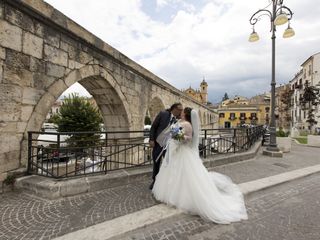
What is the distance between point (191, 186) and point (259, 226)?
1057 millimetres

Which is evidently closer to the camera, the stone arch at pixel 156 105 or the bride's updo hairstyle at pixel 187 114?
the bride's updo hairstyle at pixel 187 114

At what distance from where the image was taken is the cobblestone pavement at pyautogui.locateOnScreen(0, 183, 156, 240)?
8.61ft

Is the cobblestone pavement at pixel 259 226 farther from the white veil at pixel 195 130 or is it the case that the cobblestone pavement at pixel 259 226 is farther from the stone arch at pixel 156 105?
the stone arch at pixel 156 105

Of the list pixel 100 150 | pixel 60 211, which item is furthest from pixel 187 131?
pixel 100 150

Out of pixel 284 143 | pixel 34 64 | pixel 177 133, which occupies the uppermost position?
pixel 34 64

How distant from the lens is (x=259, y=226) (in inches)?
118

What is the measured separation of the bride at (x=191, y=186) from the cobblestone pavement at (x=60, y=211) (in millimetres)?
424

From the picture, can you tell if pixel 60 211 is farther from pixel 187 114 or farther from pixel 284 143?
pixel 284 143

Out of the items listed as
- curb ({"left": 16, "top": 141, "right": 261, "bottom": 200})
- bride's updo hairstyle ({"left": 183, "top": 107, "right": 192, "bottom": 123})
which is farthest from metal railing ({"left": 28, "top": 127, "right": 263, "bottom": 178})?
bride's updo hairstyle ({"left": 183, "top": 107, "right": 192, "bottom": 123})

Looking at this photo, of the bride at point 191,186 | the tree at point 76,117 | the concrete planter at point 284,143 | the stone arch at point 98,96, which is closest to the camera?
the bride at point 191,186

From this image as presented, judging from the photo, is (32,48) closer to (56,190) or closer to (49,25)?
(49,25)

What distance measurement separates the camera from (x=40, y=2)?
13.5ft

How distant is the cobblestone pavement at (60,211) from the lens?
2.62 m

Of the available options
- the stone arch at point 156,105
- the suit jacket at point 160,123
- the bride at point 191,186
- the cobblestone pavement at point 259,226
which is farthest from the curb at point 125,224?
the stone arch at point 156,105
